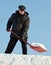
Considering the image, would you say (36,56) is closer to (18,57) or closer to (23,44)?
(18,57)

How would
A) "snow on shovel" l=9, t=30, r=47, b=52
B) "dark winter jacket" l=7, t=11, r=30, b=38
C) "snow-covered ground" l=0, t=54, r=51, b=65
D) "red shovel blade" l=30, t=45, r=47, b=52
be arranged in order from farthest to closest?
"red shovel blade" l=30, t=45, r=47, b=52 < "snow on shovel" l=9, t=30, r=47, b=52 < "dark winter jacket" l=7, t=11, r=30, b=38 < "snow-covered ground" l=0, t=54, r=51, b=65

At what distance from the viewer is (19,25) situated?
892 centimetres

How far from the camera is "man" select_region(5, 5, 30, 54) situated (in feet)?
29.2

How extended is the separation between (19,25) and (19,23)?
0.06 metres

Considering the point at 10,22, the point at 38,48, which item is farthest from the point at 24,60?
the point at 38,48

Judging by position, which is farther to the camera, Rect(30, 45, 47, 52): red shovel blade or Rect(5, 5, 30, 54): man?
Rect(30, 45, 47, 52): red shovel blade

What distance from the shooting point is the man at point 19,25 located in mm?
8906

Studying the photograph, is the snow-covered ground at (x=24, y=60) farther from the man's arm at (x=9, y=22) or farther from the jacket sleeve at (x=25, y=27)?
the man's arm at (x=9, y=22)

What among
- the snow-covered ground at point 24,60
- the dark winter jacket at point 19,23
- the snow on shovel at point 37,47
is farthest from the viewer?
the snow on shovel at point 37,47

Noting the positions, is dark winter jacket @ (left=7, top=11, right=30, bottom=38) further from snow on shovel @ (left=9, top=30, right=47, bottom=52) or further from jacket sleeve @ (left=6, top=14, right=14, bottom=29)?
snow on shovel @ (left=9, top=30, right=47, bottom=52)

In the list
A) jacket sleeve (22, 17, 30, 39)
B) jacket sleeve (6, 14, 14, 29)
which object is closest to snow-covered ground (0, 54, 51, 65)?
jacket sleeve (22, 17, 30, 39)

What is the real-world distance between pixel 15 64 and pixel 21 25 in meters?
2.90

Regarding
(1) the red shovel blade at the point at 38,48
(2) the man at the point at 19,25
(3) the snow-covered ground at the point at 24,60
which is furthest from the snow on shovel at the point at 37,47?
(3) the snow-covered ground at the point at 24,60

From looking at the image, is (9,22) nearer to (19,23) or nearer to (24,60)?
(19,23)
